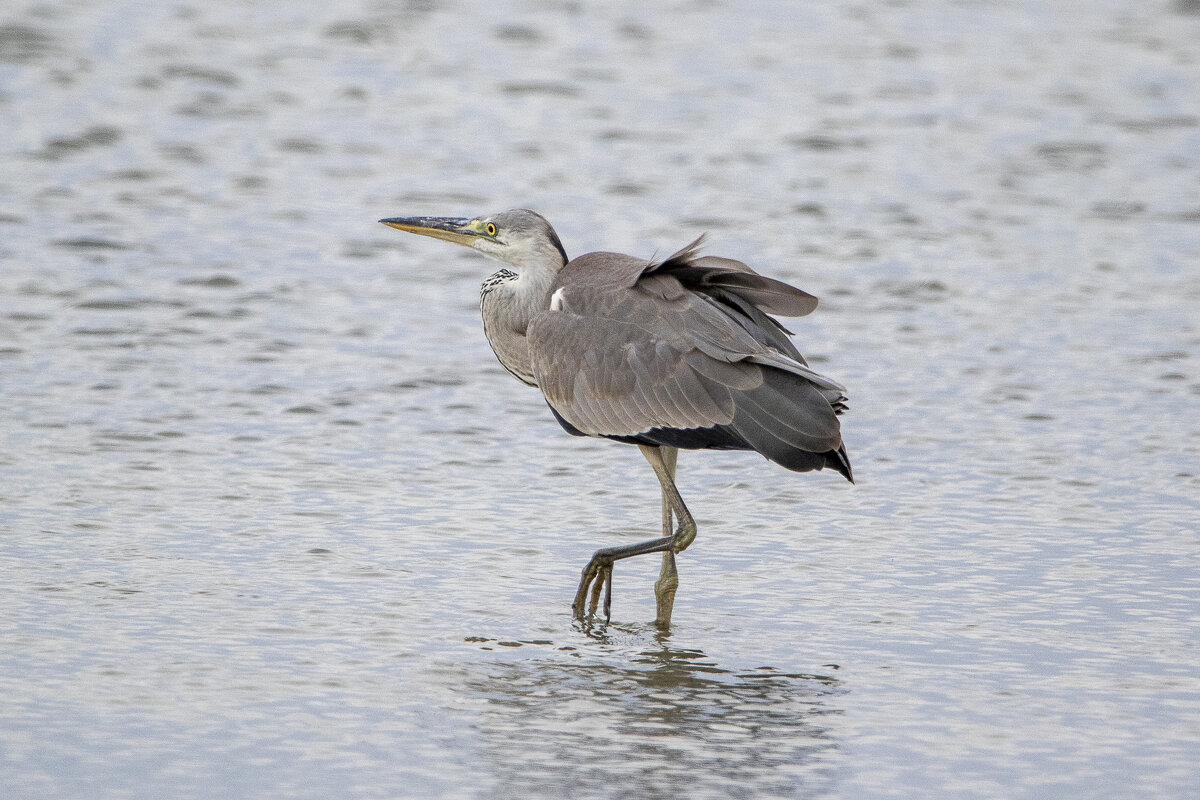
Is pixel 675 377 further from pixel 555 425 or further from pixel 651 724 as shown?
pixel 555 425

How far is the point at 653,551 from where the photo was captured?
21.2ft

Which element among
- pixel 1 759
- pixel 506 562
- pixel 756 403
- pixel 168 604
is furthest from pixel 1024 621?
pixel 1 759

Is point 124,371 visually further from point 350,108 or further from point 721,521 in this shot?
point 350,108

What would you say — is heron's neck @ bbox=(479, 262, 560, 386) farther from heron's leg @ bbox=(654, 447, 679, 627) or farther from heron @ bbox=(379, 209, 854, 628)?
heron's leg @ bbox=(654, 447, 679, 627)

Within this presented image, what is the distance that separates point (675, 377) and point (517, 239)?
1176mm

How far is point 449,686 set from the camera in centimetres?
561

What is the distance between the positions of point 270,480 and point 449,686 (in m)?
2.36

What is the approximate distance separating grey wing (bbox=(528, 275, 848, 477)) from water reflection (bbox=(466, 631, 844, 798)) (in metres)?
0.82

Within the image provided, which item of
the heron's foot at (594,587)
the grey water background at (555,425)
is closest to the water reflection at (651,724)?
the grey water background at (555,425)

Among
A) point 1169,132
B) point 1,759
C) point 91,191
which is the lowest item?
point 1,759

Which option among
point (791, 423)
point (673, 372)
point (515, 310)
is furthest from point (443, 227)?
point (791, 423)

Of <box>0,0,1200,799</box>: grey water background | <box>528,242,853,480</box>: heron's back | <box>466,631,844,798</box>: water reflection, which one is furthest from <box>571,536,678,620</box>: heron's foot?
<box>528,242,853,480</box>: heron's back

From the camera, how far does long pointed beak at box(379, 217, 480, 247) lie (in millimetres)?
7426

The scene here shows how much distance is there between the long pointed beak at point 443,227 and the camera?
7426 millimetres
